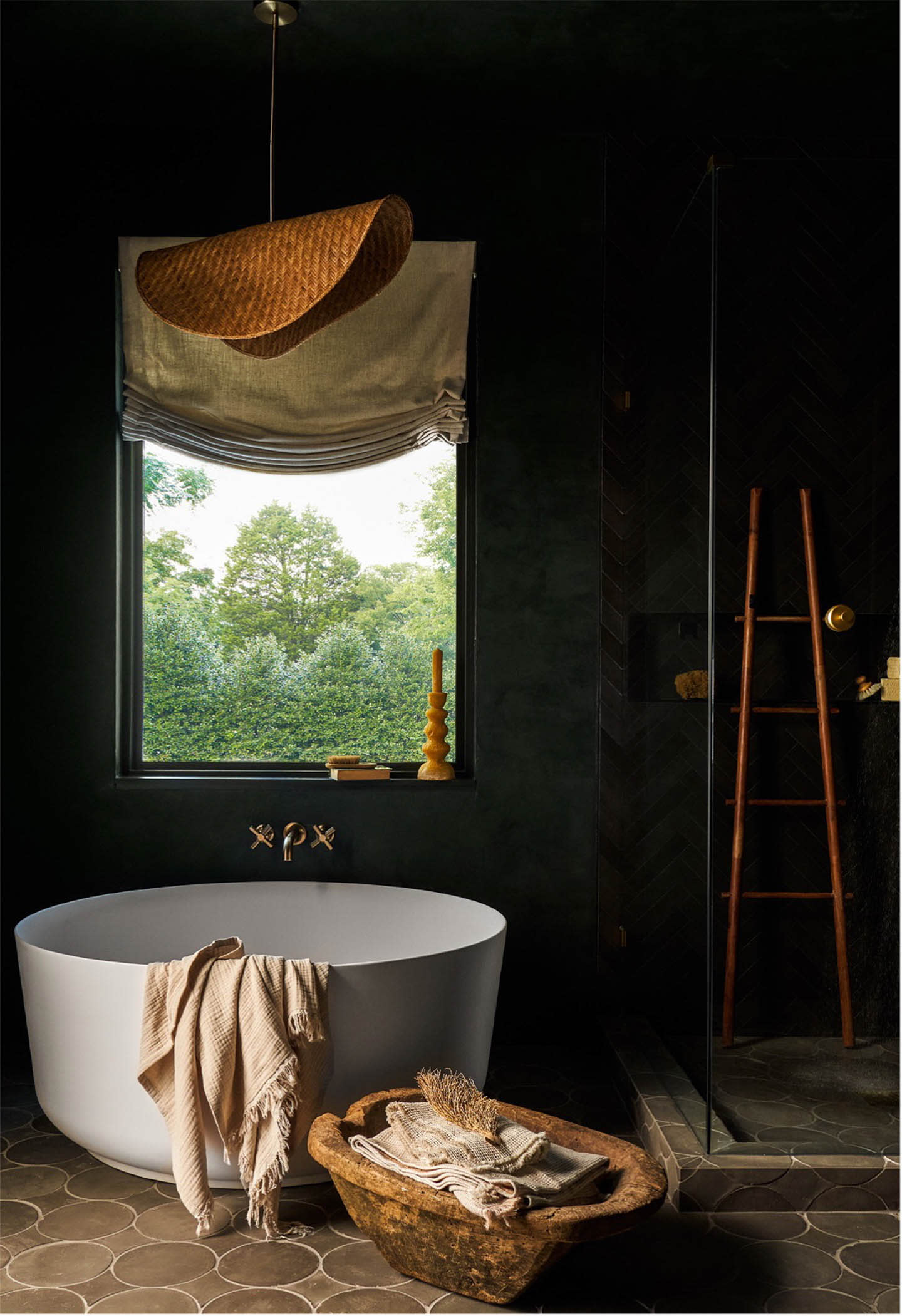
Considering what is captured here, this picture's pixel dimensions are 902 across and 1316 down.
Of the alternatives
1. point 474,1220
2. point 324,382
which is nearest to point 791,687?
point 474,1220

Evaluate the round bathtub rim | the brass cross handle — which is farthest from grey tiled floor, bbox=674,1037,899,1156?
the brass cross handle

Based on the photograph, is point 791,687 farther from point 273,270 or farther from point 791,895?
point 273,270

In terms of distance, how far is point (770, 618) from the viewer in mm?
2525

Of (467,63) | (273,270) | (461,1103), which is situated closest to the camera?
(461,1103)

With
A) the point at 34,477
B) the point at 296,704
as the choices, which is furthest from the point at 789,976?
the point at 34,477

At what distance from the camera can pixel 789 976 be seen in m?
2.48

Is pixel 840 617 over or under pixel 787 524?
under

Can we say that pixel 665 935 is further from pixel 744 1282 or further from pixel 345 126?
pixel 345 126

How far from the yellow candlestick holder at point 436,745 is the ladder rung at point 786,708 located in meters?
1.33

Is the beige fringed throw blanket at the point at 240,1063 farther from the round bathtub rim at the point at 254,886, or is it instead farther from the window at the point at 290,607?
the window at the point at 290,607

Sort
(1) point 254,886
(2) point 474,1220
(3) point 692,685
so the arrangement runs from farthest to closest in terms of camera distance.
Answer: (1) point 254,886 < (3) point 692,685 < (2) point 474,1220

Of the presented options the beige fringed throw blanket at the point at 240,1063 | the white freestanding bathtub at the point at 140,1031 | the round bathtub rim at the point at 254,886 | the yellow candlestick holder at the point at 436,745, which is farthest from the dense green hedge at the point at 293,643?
the beige fringed throw blanket at the point at 240,1063

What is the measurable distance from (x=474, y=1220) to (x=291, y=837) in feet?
5.56

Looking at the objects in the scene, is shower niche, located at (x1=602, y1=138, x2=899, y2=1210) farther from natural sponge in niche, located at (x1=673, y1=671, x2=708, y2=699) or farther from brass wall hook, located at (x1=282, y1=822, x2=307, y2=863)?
brass wall hook, located at (x1=282, y1=822, x2=307, y2=863)
